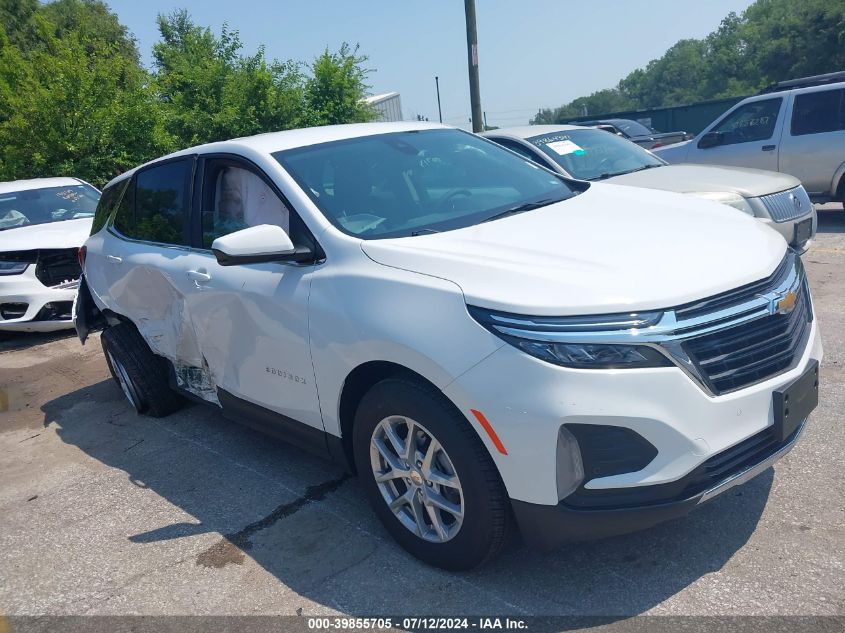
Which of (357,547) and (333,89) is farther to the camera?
(333,89)

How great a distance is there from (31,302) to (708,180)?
267 inches

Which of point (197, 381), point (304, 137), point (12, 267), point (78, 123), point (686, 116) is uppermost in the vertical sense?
point (78, 123)

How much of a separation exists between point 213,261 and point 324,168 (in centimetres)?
82

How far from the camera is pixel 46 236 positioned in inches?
343

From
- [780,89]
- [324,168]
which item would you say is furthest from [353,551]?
[780,89]

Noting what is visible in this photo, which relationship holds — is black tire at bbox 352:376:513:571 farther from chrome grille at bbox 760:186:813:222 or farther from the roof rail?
the roof rail

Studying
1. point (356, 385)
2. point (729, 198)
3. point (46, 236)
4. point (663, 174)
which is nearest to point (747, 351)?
point (356, 385)

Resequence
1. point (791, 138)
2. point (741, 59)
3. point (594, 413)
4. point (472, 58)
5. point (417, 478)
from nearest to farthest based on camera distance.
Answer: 1. point (594, 413)
2. point (417, 478)
3. point (791, 138)
4. point (472, 58)
5. point (741, 59)

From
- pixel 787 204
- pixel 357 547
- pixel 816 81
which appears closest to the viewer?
pixel 357 547

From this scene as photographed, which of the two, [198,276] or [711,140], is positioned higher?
[198,276]

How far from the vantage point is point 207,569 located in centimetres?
351

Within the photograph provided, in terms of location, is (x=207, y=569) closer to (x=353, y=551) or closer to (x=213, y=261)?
(x=353, y=551)

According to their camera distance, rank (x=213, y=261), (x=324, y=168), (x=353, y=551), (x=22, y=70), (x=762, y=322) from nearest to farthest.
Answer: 1. (x=762, y=322)
2. (x=353, y=551)
3. (x=324, y=168)
4. (x=213, y=261)
5. (x=22, y=70)

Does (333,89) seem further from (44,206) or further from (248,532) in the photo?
(248,532)
